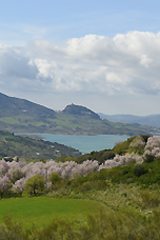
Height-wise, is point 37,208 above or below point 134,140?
below

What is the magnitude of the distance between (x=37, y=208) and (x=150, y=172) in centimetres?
2417

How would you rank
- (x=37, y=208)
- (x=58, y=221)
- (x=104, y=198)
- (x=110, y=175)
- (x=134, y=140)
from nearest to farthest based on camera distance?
(x=58, y=221)
(x=37, y=208)
(x=104, y=198)
(x=110, y=175)
(x=134, y=140)

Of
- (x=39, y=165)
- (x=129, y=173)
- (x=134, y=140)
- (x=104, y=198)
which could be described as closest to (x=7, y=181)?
(x=39, y=165)

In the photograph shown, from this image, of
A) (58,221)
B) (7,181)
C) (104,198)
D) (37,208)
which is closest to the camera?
(58,221)

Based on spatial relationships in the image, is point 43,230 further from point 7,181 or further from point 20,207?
point 7,181

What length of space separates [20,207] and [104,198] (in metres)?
7.75

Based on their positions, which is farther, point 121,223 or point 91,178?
point 91,178

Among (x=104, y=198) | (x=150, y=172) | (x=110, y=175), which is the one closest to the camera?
(x=104, y=198)

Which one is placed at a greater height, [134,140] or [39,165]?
[134,140]

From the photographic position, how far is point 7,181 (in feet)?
232

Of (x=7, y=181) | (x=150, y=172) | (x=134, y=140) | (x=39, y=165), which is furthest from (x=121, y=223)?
(x=134, y=140)

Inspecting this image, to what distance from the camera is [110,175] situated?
207ft

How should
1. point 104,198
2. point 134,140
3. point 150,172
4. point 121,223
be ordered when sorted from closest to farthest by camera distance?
point 121,223 < point 104,198 < point 150,172 < point 134,140

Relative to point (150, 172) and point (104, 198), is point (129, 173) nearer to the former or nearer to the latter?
point (150, 172)
